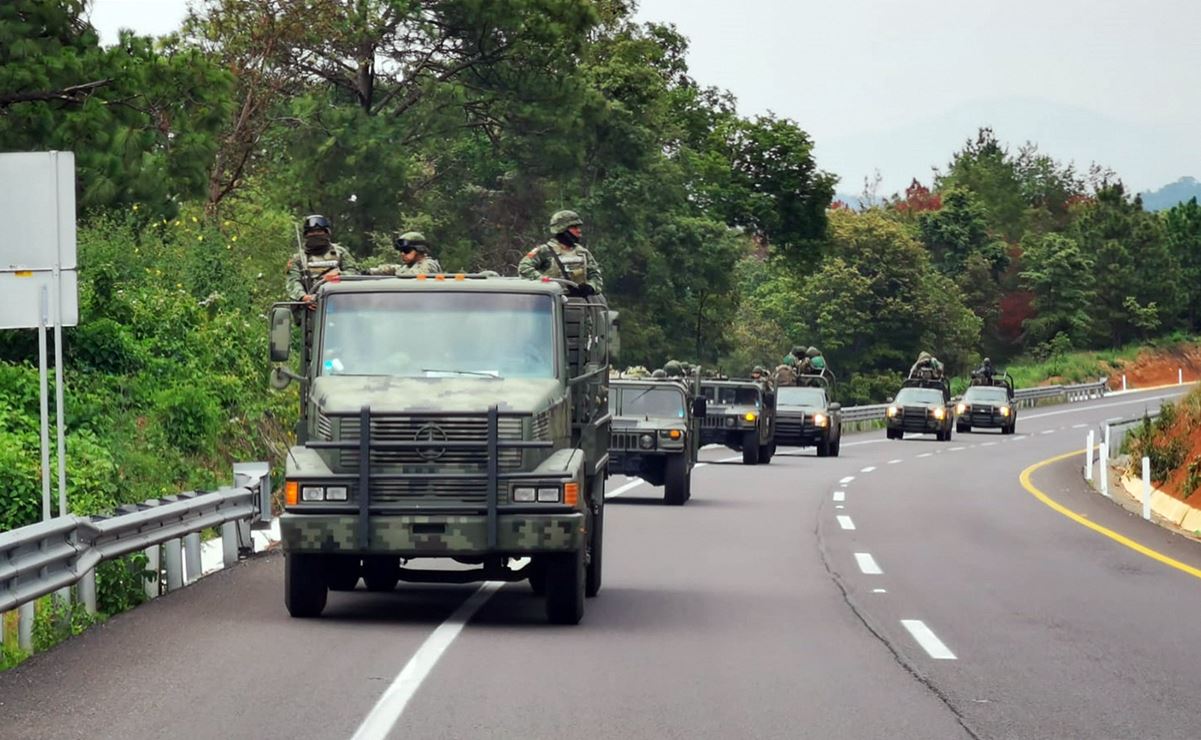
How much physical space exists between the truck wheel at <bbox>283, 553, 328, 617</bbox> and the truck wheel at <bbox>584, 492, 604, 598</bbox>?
213 centimetres

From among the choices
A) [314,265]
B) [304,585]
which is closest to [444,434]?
[304,585]

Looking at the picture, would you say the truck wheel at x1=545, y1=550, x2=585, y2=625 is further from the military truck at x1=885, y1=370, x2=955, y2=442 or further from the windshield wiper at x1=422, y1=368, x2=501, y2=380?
the military truck at x1=885, y1=370, x2=955, y2=442

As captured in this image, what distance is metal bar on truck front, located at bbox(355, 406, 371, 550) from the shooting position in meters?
12.1

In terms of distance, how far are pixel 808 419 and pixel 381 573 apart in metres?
31.2

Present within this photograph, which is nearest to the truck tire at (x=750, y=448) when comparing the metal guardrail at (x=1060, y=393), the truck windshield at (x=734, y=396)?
the truck windshield at (x=734, y=396)

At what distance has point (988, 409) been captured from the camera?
62938 mm

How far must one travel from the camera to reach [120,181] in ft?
80.6

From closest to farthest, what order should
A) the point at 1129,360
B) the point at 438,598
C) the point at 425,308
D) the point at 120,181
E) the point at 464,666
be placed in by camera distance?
the point at 464,666 < the point at 425,308 < the point at 438,598 < the point at 120,181 < the point at 1129,360

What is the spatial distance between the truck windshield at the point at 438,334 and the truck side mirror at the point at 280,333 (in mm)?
325

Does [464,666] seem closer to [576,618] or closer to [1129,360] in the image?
[576,618]

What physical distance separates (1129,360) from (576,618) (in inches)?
4027

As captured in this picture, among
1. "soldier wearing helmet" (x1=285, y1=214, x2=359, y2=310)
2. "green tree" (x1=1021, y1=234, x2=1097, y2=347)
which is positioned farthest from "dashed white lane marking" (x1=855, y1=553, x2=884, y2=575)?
"green tree" (x1=1021, y1=234, x2=1097, y2=347)

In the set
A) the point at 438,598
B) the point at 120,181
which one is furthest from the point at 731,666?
the point at 120,181

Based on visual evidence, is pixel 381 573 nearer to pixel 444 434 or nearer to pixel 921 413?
pixel 444 434
